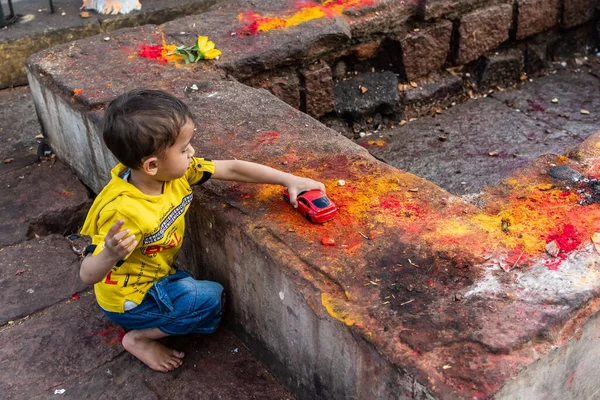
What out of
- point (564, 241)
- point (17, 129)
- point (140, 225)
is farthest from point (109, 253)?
point (17, 129)

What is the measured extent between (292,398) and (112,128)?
116 cm

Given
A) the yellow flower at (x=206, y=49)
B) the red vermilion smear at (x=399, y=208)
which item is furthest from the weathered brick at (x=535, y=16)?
the red vermilion smear at (x=399, y=208)

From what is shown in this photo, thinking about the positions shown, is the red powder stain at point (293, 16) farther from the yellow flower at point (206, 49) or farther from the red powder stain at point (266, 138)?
the red powder stain at point (266, 138)

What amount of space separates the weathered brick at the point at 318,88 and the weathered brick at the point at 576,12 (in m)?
2.09

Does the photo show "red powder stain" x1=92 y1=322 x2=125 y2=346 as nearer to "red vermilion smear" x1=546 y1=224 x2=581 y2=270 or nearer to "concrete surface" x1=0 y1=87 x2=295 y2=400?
"concrete surface" x1=0 y1=87 x2=295 y2=400

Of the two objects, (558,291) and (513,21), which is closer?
(558,291)

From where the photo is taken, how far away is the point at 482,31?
507 centimetres

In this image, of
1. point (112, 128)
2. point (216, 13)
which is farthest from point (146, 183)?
point (216, 13)

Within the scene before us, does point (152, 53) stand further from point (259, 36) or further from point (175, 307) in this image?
point (175, 307)

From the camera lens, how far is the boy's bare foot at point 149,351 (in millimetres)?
2773

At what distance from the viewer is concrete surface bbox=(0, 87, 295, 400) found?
272cm

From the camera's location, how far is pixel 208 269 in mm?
2939

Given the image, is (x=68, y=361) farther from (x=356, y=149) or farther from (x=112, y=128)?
(x=356, y=149)

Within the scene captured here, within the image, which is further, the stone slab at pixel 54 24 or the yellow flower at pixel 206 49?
the stone slab at pixel 54 24
